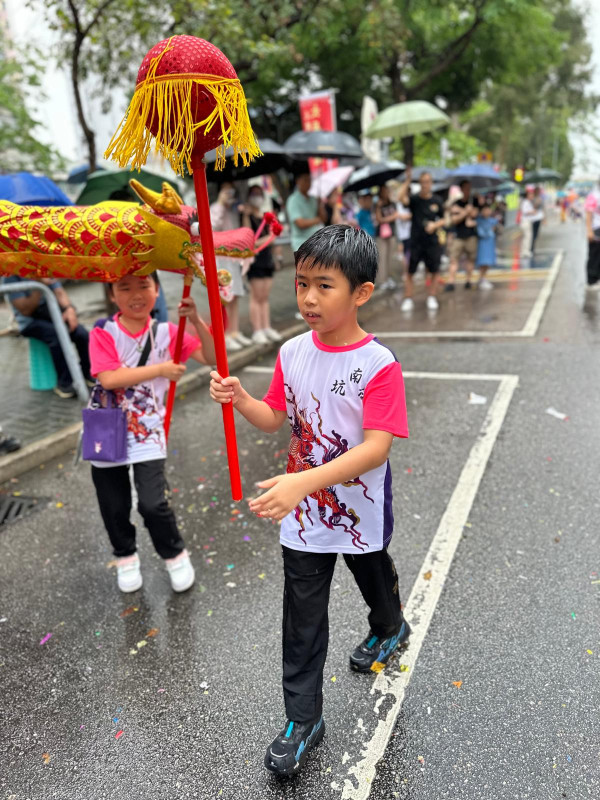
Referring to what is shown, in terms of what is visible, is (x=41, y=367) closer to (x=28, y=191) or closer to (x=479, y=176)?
(x=28, y=191)

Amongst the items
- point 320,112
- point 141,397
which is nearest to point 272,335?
point 141,397

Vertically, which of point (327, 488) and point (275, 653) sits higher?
point (327, 488)

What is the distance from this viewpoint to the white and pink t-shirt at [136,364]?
275 cm

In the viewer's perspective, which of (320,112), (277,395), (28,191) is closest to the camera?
(277,395)

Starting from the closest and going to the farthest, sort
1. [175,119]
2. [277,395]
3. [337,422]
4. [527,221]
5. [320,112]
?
1. [175,119]
2. [337,422]
3. [277,395]
4. [320,112]
5. [527,221]

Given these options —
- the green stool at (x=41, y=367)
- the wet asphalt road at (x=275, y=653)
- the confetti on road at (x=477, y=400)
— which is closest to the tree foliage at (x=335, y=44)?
the green stool at (x=41, y=367)

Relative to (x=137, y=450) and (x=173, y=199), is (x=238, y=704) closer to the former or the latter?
(x=137, y=450)

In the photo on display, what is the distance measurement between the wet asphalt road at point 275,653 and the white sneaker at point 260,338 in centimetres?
347

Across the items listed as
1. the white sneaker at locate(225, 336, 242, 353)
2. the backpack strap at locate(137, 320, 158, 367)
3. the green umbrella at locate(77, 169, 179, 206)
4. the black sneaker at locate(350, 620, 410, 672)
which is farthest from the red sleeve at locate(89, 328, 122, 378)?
the white sneaker at locate(225, 336, 242, 353)

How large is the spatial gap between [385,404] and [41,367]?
5.36 meters

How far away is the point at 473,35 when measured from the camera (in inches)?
614

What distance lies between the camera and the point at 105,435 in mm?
2744

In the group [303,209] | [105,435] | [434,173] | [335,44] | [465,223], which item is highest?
[335,44]

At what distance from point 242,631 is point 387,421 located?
1464 mm
